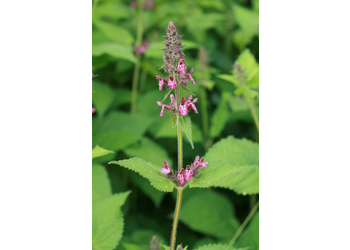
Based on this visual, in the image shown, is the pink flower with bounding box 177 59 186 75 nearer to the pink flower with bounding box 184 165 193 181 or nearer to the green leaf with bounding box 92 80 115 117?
the pink flower with bounding box 184 165 193 181

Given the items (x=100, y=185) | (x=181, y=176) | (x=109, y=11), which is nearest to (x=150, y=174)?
(x=181, y=176)

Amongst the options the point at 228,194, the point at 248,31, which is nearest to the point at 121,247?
the point at 228,194

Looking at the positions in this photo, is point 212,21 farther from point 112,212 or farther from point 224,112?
point 112,212

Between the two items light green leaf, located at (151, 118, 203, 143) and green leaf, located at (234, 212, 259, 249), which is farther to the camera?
light green leaf, located at (151, 118, 203, 143)

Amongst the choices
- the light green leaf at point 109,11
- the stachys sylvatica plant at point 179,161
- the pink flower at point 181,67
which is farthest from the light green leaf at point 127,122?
the pink flower at point 181,67

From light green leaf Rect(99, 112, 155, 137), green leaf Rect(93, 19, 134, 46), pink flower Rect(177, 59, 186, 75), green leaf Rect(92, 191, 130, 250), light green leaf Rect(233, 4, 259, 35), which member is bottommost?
green leaf Rect(92, 191, 130, 250)

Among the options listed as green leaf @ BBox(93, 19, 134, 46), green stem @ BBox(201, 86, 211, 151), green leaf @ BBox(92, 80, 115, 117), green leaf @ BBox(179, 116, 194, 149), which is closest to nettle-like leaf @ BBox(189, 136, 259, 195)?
green leaf @ BBox(179, 116, 194, 149)
